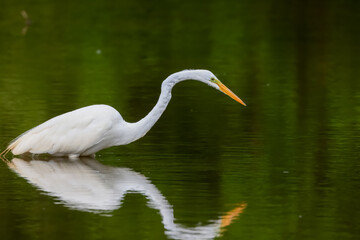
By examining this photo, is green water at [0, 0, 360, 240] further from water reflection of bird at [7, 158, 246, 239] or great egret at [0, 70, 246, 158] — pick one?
great egret at [0, 70, 246, 158]

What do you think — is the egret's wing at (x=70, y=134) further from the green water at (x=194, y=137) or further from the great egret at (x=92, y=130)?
the green water at (x=194, y=137)

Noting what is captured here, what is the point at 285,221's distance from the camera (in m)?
8.16

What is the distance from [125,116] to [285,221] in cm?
600

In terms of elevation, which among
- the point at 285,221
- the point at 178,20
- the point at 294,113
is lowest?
the point at 285,221

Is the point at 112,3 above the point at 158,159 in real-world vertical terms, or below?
above

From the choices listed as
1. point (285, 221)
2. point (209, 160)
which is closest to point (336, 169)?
point (209, 160)

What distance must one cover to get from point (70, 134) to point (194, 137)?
1.88 metres

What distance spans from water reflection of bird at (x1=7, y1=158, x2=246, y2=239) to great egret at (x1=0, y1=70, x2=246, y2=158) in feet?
0.54

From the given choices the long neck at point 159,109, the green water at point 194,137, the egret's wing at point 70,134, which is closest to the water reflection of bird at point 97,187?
the green water at point 194,137

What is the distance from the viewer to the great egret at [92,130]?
35.5ft

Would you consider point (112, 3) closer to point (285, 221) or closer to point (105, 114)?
point (105, 114)

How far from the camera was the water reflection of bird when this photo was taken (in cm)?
801

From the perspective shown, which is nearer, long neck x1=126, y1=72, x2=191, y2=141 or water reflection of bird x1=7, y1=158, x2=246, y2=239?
water reflection of bird x1=7, y1=158, x2=246, y2=239

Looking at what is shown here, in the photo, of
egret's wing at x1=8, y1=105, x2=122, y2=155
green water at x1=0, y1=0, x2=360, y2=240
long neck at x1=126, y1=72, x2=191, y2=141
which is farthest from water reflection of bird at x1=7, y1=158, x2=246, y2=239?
long neck at x1=126, y1=72, x2=191, y2=141
